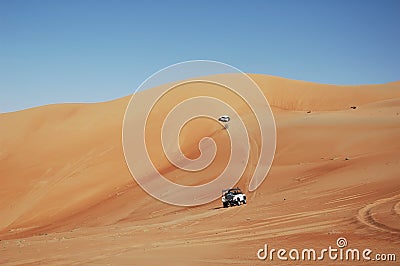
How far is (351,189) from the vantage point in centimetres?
2128

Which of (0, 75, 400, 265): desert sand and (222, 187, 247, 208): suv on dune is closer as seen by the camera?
(0, 75, 400, 265): desert sand

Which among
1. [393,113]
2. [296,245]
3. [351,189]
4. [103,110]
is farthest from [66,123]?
[296,245]

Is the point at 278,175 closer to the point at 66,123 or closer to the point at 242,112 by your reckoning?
the point at 242,112

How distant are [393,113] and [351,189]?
23.5m

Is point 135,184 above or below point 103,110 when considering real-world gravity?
below

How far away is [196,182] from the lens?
30.2 m

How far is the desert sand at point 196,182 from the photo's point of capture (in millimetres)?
13180

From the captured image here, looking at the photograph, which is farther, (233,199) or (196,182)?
(196,182)

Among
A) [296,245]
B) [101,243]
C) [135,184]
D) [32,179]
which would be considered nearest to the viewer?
[296,245]

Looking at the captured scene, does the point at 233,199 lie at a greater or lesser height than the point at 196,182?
lesser

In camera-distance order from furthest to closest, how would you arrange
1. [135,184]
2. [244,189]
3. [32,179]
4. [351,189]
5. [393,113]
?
[393,113], [32,179], [135,184], [244,189], [351,189]

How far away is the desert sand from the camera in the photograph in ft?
43.2

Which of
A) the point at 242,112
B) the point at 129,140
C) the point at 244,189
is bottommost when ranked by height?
the point at 244,189

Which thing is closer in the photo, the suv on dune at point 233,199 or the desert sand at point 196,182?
the desert sand at point 196,182
